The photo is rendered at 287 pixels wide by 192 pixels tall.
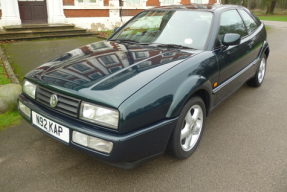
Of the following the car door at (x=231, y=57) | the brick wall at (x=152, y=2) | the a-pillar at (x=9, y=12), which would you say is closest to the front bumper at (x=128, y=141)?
the car door at (x=231, y=57)

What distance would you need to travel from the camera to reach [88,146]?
196 cm

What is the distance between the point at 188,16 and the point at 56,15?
9239 millimetres

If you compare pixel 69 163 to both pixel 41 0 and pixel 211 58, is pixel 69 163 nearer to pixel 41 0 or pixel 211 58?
pixel 211 58

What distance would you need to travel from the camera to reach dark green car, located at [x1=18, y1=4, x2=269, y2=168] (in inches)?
75.6

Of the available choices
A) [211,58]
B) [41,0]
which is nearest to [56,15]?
[41,0]

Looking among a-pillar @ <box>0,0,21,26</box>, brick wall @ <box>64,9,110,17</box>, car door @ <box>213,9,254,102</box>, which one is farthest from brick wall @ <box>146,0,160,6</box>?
car door @ <box>213,9,254,102</box>

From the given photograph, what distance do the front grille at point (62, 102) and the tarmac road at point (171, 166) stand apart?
0.68 metres

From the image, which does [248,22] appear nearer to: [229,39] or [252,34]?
[252,34]

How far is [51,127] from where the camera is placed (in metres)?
2.19

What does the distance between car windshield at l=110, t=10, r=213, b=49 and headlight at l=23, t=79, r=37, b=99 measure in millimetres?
1410

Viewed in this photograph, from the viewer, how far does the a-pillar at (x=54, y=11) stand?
10750 millimetres

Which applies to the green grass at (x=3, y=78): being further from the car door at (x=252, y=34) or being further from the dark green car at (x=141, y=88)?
the car door at (x=252, y=34)

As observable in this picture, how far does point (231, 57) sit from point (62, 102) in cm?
224

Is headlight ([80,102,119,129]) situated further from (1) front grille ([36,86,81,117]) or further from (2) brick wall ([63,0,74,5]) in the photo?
(2) brick wall ([63,0,74,5])
